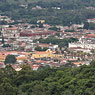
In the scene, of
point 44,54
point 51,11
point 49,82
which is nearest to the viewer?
point 49,82

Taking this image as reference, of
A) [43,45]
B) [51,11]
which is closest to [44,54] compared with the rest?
[43,45]

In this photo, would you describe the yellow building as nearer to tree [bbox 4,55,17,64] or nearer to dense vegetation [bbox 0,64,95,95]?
tree [bbox 4,55,17,64]

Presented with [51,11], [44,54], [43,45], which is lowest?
[51,11]

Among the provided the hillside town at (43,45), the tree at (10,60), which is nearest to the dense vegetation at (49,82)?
the hillside town at (43,45)

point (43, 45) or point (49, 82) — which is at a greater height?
point (49, 82)

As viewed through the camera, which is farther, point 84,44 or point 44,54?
point 84,44

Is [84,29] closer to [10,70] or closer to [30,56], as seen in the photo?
[30,56]

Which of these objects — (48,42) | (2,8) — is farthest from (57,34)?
(2,8)

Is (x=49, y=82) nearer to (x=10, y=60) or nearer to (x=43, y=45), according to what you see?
(x=10, y=60)
